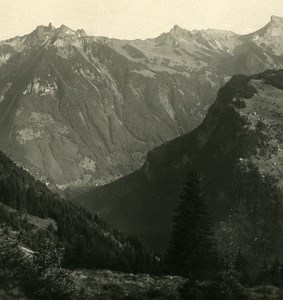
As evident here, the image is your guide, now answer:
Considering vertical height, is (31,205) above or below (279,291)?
above

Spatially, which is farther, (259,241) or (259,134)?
(259,134)

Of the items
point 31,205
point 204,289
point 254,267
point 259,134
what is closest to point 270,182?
point 259,134

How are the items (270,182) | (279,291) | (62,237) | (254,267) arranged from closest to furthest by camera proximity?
(279,291), (62,237), (254,267), (270,182)

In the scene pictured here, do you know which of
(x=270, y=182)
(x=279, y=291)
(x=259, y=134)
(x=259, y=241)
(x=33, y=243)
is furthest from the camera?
(x=259, y=134)

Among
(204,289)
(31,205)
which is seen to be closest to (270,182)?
(31,205)

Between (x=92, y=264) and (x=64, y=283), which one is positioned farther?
(x=92, y=264)

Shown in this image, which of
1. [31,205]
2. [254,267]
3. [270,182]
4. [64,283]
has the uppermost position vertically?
[270,182]

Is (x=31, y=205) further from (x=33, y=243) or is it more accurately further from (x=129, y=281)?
(x=129, y=281)

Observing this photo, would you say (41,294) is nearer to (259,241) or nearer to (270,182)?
(259,241)

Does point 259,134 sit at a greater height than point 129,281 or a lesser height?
greater

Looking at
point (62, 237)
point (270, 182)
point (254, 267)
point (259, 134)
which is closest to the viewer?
point (62, 237)
